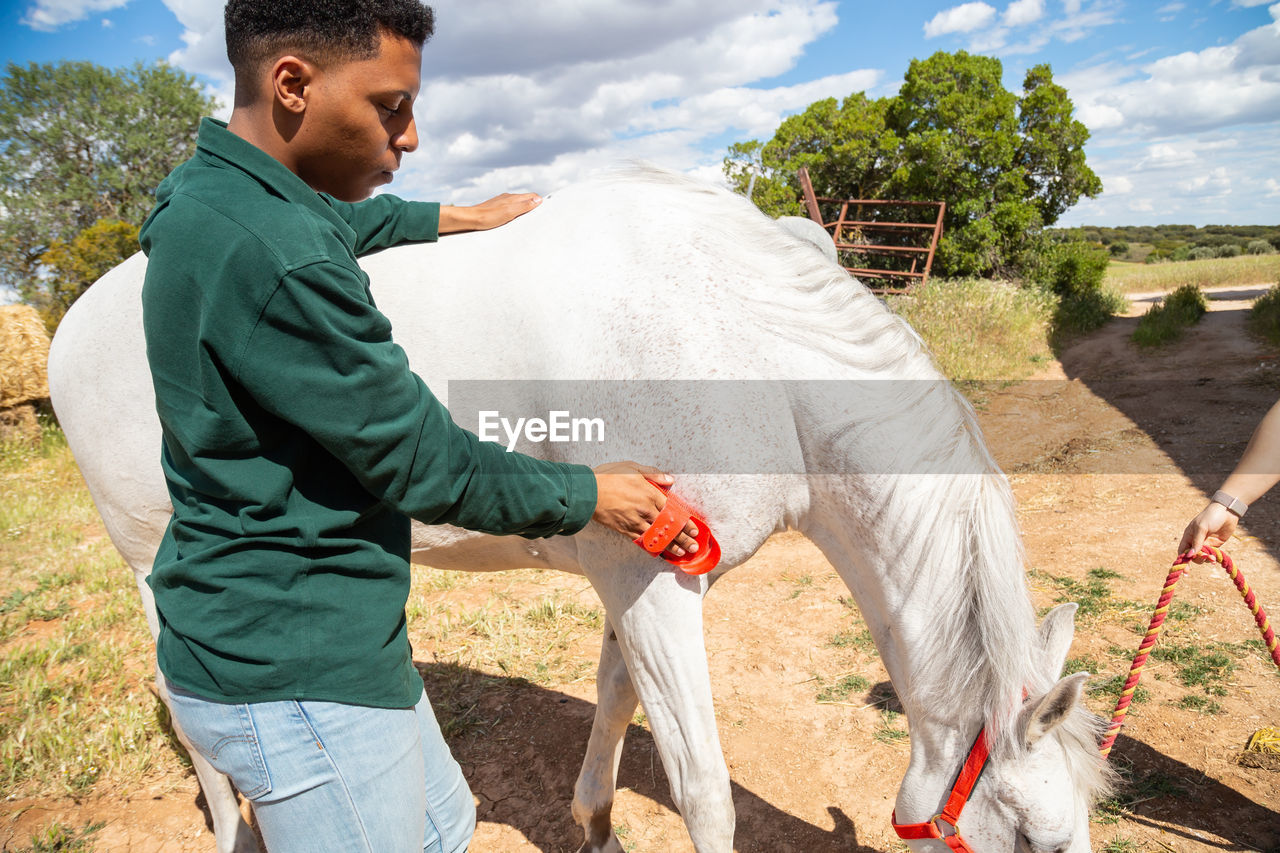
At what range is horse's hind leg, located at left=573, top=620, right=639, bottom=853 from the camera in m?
2.41

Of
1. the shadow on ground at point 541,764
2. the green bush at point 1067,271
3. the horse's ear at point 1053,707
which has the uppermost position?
the green bush at point 1067,271

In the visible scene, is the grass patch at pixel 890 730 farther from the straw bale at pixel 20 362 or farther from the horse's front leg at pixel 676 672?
the straw bale at pixel 20 362

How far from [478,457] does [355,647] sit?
1.20 ft

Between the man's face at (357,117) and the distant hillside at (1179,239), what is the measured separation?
1802 cm

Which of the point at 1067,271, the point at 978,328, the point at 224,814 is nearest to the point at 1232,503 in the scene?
the point at 224,814

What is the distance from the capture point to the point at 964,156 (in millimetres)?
14047

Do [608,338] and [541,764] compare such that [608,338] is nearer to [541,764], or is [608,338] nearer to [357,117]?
[357,117]

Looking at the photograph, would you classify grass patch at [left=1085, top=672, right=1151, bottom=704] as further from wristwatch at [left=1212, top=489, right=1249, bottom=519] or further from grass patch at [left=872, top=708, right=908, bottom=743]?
wristwatch at [left=1212, top=489, right=1249, bottom=519]

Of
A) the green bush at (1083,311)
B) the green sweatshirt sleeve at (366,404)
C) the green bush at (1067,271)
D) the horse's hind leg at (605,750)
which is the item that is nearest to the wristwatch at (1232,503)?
the horse's hind leg at (605,750)

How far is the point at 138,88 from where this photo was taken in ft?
47.7

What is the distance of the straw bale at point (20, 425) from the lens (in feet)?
26.1

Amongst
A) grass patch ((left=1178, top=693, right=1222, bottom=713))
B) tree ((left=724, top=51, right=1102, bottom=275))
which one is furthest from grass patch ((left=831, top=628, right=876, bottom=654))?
tree ((left=724, top=51, right=1102, bottom=275))

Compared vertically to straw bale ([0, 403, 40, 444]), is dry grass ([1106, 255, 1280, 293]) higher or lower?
higher

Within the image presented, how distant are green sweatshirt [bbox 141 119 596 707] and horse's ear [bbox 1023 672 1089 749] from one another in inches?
49.8
